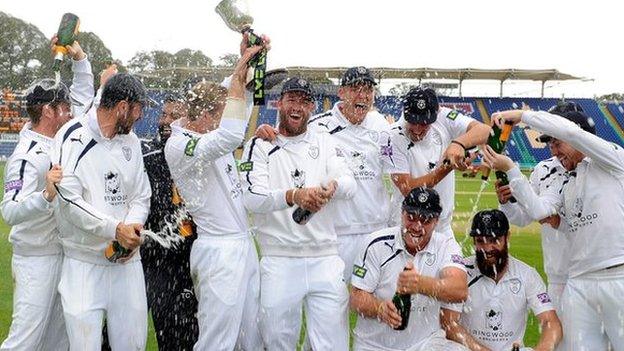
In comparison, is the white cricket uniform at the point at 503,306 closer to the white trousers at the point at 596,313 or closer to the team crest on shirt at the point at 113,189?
the white trousers at the point at 596,313

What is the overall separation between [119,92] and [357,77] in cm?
223

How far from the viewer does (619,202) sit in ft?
18.5

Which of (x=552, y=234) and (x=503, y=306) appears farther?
(x=552, y=234)

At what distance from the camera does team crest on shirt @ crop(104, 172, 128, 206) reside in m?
5.44

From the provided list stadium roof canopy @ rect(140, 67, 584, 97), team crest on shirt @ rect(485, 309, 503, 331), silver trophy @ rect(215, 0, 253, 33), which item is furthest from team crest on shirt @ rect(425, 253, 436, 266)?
stadium roof canopy @ rect(140, 67, 584, 97)

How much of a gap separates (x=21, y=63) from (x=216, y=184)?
1586 inches

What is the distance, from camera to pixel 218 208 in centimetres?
611

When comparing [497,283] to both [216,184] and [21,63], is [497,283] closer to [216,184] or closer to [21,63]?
[216,184]

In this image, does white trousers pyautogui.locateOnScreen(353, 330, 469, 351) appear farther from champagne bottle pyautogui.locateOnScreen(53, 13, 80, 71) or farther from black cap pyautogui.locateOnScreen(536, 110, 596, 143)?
champagne bottle pyautogui.locateOnScreen(53, 13, 80, 71)

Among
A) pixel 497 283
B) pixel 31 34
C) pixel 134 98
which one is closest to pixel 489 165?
pixel 497 283

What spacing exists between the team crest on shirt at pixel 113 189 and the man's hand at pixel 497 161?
9.16ft

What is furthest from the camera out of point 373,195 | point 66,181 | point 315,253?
point 373,195

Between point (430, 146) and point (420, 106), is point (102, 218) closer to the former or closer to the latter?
point (420, 106)

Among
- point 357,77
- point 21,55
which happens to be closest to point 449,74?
point 21,55
